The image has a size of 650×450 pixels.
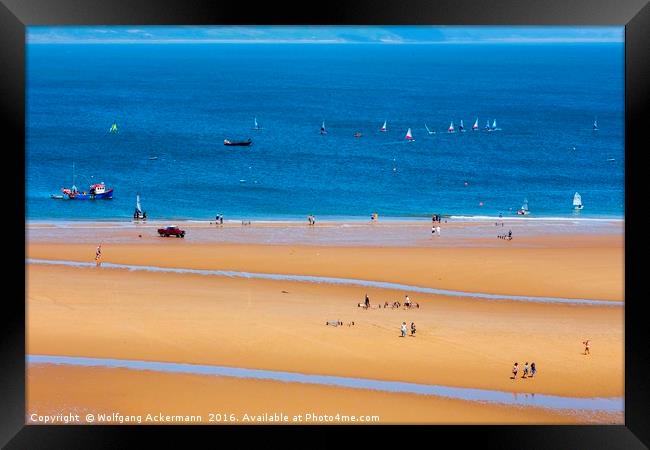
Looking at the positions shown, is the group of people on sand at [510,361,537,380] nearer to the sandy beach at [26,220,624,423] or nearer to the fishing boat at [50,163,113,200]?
the sandy beach at [26,220,624,423]

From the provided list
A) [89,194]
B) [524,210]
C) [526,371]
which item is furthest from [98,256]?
[524,210]

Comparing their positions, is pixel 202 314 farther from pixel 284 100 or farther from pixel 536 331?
pixel 284 100

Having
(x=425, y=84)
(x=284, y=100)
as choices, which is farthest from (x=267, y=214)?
(x=425, y=84)

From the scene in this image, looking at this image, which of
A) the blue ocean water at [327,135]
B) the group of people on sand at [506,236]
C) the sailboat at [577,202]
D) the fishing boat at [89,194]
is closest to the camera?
the group of people on sand at [506,236]

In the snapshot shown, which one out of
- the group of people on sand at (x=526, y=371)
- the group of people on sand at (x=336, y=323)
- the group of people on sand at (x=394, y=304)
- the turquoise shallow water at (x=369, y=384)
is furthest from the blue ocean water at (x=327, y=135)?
the group of people on sand at (x=526, y=371)

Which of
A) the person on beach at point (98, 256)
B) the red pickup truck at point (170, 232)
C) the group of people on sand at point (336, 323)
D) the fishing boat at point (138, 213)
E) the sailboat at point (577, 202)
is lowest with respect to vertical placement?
the group of people on sand at point (336, 323)

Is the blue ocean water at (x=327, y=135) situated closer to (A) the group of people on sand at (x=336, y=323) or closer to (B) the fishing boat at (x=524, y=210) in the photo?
(B) the fishing boat at (x=524, y=210)
